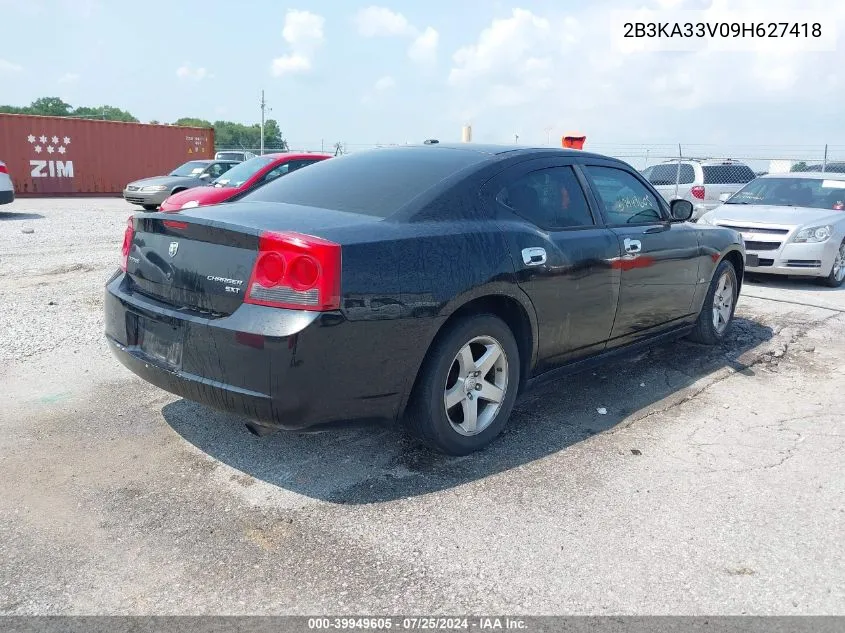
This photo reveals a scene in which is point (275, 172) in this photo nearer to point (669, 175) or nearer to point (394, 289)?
point (669, 175)

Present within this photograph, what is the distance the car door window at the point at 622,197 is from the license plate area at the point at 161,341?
8.70 ft

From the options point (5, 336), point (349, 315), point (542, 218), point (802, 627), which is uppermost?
point (542, 218)

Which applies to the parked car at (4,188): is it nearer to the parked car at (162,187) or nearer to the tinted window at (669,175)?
the parked car at (162,187)

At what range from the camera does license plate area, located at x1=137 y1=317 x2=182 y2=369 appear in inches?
129

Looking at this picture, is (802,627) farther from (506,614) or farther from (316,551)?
(316,551)

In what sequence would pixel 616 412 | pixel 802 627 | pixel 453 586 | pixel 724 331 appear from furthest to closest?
pixel 724 331, pixel 616 412, pixel 453 586, pixel 802 627

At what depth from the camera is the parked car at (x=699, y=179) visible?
14883 millimetres

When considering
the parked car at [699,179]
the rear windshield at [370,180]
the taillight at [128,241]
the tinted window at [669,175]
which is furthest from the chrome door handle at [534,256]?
the tinted window at [669,175]

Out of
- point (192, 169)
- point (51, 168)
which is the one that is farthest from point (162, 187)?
point (51, 168)

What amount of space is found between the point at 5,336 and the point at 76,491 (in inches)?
113

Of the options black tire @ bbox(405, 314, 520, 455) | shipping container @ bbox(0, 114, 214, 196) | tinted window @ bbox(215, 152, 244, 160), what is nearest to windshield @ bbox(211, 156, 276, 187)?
black tire @ bbox(405, 314, 520, 455)

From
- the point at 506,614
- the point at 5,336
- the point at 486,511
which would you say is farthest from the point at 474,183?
the point at 5,336

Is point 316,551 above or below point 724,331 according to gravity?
below

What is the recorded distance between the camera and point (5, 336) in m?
5.56
